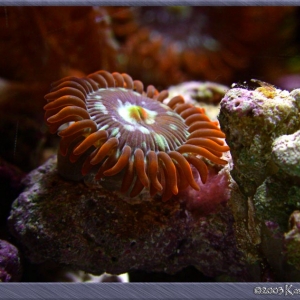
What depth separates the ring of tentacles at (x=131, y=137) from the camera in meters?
1.67

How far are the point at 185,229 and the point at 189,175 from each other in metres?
0.36

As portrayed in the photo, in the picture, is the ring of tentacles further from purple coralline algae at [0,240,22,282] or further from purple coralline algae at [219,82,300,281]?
purple coralline algae at [0,240,22,282]

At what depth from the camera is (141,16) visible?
424 cm

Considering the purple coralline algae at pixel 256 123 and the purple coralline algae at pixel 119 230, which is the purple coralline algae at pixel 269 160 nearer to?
the purple coralline algae at pixel 256 123

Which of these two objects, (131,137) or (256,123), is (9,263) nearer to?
(131,137)

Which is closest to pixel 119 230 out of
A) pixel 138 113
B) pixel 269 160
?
pixel 138 113

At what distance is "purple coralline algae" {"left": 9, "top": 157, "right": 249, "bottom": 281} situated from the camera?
→ 1782mm

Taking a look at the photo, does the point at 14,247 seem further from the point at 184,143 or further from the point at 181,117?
the point at 181,117

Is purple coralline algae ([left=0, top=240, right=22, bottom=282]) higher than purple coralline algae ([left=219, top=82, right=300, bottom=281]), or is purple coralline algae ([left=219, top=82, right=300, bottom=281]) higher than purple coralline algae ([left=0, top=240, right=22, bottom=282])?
purple coralline algae ([left=219, top=82, right=300, bottom=281])

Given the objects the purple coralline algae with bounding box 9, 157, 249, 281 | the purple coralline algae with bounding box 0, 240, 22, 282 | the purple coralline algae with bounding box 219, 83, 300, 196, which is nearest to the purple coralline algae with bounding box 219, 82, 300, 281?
the purple coralline algae with bounding box 219, 83, 300, 196

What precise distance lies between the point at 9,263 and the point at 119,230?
0.60 meters

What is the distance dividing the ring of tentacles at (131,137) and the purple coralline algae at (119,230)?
147 mm

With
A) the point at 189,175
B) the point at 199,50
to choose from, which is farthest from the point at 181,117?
the point at 199,50

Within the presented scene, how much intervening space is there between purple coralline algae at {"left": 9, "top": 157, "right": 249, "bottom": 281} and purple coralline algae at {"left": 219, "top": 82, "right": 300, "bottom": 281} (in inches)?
12.9
